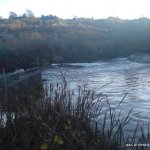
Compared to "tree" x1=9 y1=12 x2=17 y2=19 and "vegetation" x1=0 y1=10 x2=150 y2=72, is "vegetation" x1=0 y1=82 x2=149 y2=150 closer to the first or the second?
"vegetation" x1=0 y1=10 x2=150 y2=72

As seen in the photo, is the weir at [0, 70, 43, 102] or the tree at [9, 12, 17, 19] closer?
the weir at [0, 70, 43, 102]

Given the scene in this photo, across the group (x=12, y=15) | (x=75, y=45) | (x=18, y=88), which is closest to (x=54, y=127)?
(x=18, y=88)

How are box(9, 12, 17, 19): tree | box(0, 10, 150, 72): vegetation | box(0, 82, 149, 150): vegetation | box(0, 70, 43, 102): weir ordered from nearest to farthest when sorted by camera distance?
1. box(0, 82, 149, 150): vegetation
2. box(0, 70, 43, 102): weir
3. box(0, 10, 150, 72): vegetation
4. box(9, 12, 17, 19): tree

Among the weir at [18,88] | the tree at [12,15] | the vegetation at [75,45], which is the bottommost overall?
the vegetation at [75,45]

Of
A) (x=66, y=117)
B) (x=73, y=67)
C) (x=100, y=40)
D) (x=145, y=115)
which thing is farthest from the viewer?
(x=100, y=40)

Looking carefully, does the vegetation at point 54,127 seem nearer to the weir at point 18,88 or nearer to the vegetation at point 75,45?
the weir at point 18,88

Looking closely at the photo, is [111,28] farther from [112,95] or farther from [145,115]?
[145,115]

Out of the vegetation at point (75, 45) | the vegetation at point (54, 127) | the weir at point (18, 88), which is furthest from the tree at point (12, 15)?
the vegetation at point (54, 127)

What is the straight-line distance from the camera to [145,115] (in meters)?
9.61

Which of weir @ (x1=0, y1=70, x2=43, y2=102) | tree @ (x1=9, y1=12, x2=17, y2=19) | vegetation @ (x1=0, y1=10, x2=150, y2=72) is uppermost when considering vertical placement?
weir @ (x1=0, y1=70, x2=43, y2=102)

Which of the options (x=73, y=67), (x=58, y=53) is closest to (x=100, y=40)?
(x=58, y=53)

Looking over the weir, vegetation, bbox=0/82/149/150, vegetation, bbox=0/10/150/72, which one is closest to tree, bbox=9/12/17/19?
vegetation, bbox=0/10/150/72

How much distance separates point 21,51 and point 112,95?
65.3 ft

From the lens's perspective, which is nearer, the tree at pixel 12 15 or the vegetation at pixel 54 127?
the vegetation at pixel 54 127
